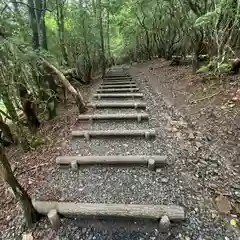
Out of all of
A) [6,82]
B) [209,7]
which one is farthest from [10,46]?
[209,7]

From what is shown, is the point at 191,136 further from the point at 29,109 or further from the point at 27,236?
the point at 29,109

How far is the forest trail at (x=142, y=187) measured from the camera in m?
2.03

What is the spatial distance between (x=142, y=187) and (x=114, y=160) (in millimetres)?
597

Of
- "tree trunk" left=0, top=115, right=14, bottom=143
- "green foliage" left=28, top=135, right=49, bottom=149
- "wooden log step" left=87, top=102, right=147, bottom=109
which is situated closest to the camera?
"green foliage" left=28, top=135, right=49, bottom=149

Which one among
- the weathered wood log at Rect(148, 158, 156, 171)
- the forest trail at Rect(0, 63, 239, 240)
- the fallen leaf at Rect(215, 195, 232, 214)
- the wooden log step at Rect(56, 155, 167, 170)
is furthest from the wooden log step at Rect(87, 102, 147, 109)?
the fallen leaf at Rect(215, 195, 232, 214)

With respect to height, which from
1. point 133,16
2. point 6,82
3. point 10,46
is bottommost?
point 6,82

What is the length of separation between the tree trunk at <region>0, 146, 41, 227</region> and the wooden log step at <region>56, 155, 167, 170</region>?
888mm

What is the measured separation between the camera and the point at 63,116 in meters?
5.08

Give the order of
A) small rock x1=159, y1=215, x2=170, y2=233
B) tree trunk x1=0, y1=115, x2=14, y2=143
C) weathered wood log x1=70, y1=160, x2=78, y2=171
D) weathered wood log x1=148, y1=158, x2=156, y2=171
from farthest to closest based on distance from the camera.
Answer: tree trunk x1=0, y1=115, x2=14, y2=143 → weathered wood log x1=70, y1=160, x2=78, y2=171 → weathered wood log x1=148, y1=158, x2=156, y2=171 → small rock x1=159, y1=215, x2=170, y2=233

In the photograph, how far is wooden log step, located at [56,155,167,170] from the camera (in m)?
2.88

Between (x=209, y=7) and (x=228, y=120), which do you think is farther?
(x=209, y=7)

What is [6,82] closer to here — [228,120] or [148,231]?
[148,231]

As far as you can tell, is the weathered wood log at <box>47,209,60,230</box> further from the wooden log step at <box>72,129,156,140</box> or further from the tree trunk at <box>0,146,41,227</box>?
the wooden log step at <box>72,129,156,140</box>

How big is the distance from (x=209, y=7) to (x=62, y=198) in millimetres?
7238
